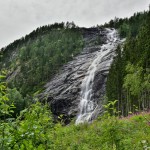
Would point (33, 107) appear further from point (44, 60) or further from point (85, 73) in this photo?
point (44, 60)

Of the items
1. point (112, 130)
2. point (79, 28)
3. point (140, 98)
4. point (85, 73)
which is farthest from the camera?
point (79, 28)

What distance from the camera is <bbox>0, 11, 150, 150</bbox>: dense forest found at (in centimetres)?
504

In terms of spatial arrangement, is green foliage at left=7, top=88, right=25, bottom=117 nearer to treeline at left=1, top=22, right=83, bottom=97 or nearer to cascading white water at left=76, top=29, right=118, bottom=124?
cascading white water at left=76, top=29, right=118, bottom=124

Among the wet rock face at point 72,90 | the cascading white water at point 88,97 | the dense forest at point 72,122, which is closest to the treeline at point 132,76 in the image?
the dense forest at point 72,122

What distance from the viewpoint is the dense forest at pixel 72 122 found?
5040 mm

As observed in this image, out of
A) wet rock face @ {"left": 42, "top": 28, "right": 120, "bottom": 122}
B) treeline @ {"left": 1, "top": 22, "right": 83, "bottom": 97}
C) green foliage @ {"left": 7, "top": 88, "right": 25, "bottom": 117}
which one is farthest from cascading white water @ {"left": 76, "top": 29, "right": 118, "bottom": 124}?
treeline @ {"left": 1, "top": 22, "right": 83, "bottom": 97}

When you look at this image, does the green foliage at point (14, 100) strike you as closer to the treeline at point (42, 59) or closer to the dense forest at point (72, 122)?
the dense forest at point (72, 122)

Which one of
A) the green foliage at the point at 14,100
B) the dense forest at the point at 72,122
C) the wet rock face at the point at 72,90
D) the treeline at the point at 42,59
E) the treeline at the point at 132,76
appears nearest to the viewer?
the dense forest at the point at 72,122

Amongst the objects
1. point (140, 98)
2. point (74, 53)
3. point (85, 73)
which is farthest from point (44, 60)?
point (140, 98)

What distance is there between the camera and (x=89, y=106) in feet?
232

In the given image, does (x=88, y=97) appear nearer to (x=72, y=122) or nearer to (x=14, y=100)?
(x=72, y=122)

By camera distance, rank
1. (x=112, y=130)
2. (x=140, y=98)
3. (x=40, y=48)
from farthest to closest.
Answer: (x=40, y=48), (x=140, y=98), (x=112, y=130)

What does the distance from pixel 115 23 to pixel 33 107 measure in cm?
19042

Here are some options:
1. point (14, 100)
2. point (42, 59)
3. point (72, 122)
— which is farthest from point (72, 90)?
point (14, 100)
